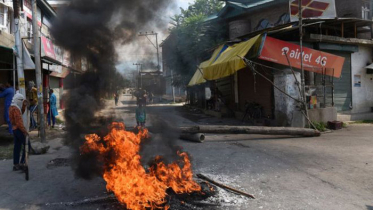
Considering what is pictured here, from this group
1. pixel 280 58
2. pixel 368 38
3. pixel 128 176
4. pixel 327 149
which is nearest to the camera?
pixel 128 176

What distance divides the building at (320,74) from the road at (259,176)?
3.31 metres

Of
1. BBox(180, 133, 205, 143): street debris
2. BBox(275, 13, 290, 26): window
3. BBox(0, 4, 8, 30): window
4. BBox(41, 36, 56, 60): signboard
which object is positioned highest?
BBox(275, 13, 290, 26): window

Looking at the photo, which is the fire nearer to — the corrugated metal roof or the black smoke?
the black smoke

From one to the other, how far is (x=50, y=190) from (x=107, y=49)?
9.05 ft

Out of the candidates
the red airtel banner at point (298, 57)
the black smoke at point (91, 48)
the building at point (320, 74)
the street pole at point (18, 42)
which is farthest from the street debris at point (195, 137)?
the street pole at point (18, 42)

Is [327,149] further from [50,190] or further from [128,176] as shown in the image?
[50,190]

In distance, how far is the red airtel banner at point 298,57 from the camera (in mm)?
10422

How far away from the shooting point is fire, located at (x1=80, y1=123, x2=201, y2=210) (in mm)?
3922

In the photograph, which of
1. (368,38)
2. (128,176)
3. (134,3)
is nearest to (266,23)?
(368,38)

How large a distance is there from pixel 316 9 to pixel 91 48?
11185 millimetres

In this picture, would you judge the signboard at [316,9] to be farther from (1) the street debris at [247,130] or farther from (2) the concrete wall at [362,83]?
(1) the street debris at [247,130]

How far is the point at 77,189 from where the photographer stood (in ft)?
15.5

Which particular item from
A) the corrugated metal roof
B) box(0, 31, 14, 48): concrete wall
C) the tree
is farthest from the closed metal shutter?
box(0, 31, 14, 48): concrete wall

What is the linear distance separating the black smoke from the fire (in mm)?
231
